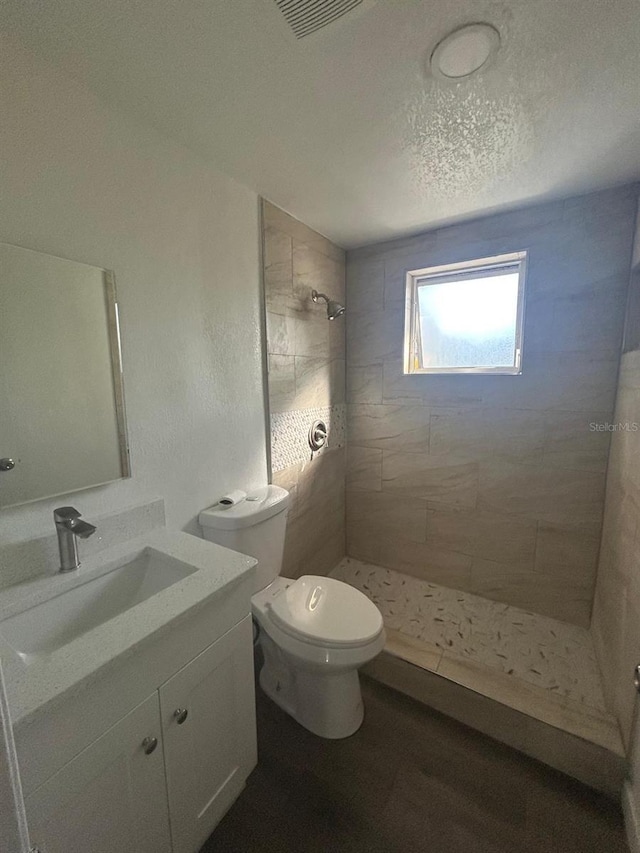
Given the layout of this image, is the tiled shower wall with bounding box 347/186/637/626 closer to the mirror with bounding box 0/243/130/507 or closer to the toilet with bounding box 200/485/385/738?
the toilet with bounding box 200/485/385/738

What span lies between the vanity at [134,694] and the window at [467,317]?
1719 millimetres

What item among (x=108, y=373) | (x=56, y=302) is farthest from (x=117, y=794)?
(x=56, y=302)

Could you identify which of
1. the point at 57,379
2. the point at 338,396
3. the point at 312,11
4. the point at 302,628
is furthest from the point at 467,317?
the point at 57,379

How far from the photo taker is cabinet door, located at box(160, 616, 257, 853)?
90 cm

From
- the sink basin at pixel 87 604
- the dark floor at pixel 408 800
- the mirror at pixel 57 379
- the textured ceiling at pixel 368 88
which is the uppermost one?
the textured ceiling at pixel 368 88

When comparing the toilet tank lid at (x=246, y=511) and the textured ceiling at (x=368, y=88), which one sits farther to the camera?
the toilet tank lid at (x=246, y=511)

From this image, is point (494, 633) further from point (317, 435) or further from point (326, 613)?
point (317, 435)

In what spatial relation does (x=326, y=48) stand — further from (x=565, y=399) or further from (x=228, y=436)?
(x=565, y=399)

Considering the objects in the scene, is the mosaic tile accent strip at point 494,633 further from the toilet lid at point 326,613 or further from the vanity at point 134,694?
the vanity at point 134,694

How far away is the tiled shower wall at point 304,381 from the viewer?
5.73 feet

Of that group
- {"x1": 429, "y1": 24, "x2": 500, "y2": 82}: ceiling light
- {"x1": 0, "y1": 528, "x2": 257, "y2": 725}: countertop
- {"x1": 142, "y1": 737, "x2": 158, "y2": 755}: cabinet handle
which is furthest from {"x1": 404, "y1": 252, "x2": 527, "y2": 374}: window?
{"x1": 142, "y1": 737, "x2": 158, "y2": 755}: cabinet handle

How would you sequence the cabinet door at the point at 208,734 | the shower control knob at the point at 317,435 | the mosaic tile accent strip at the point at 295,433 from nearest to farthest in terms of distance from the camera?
the cabinet door at the point at 208,734 → the mosaic tile accent strip at the point at 295,433 → the shower control knob at the point at 317,435

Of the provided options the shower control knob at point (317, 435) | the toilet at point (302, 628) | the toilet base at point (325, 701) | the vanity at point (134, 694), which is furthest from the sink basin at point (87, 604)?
the shower control knob at point (317, 435)

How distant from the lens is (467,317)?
6.84 feet
